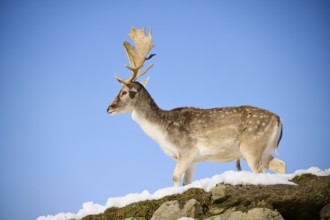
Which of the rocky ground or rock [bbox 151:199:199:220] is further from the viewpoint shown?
rock [bbox 151:199:199:220]

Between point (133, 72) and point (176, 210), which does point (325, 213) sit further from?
point (133, 72)

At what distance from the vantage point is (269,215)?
25.0 ft

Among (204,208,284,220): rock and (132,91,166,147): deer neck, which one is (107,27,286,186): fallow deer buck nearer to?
(132,91,166,147): deer neck

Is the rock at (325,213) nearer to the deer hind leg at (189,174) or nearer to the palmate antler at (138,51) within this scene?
the deer hind leg at (189,174)

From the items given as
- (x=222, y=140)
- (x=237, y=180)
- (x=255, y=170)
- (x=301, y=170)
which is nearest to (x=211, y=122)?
(x=222, y=140)

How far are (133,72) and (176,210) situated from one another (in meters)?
6.15

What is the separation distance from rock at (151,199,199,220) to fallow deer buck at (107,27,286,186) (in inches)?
124

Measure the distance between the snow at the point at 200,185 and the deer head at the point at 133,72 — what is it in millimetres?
3849

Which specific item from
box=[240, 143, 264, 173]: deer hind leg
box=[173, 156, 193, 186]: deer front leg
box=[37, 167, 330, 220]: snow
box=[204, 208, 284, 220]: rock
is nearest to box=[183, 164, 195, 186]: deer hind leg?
box=[173, 156, 193, 186]: deer front leg

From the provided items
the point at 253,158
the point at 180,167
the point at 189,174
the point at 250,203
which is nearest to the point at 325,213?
the point at 250,203

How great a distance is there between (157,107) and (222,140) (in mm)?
2326

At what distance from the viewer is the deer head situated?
13.1 metres

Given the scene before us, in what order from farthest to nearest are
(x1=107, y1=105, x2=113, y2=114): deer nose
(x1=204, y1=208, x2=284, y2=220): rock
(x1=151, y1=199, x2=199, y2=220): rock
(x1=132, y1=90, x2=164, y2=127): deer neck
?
(x1=107, y1=105, x2=113, y2=114): deer nose, (x1=132, y1=90, x2=164, y2=127): deer neck, (x1=151, y1=199, x2=199, y2=220): rock, (x1=204, y1=208, x2=284, y2=220): rock

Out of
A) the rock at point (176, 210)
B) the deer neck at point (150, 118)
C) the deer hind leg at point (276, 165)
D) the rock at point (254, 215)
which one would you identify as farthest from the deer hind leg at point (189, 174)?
the rock at point (254, 215)
